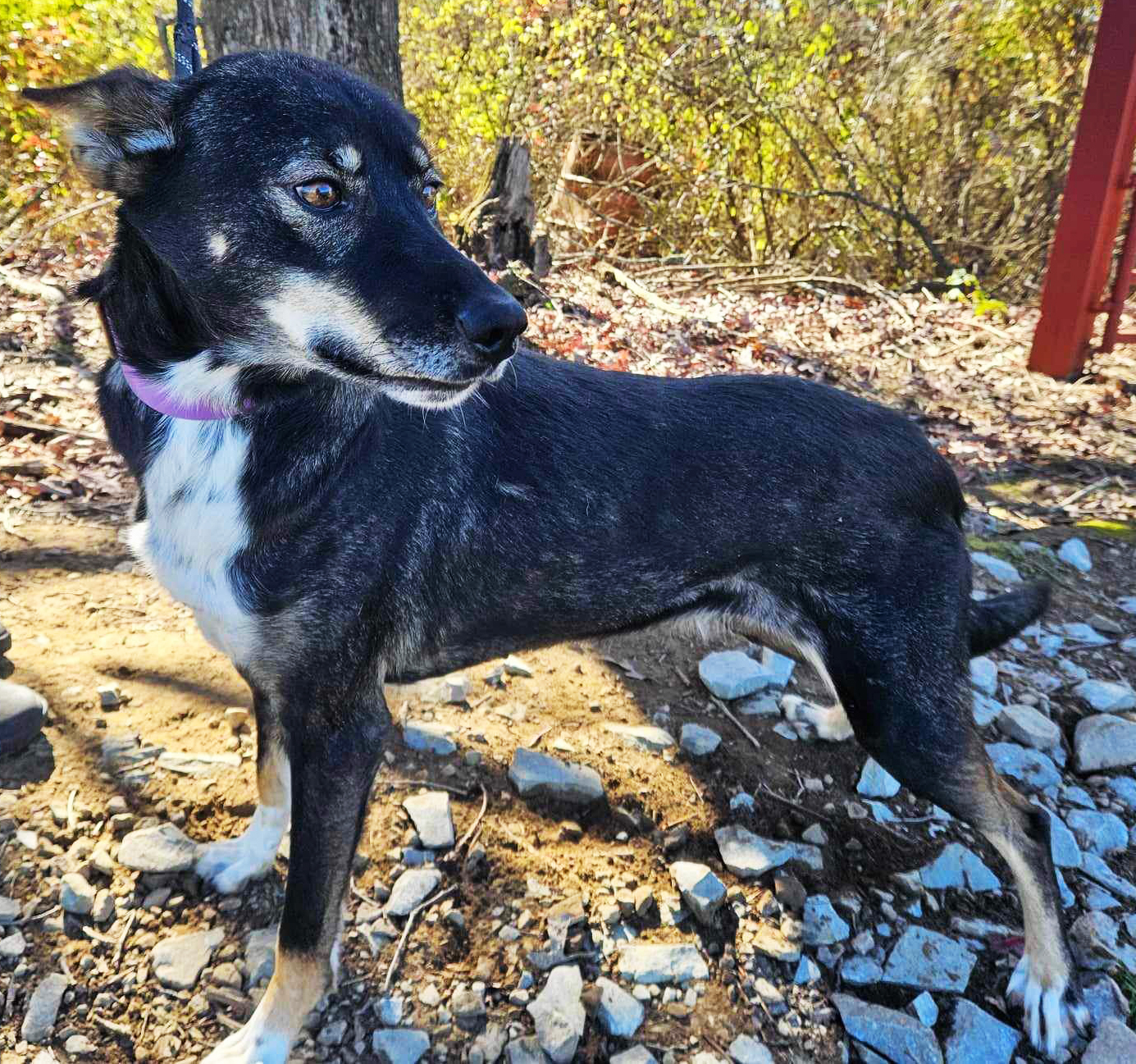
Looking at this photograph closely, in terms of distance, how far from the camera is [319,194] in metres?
2.18

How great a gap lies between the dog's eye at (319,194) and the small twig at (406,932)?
189 centimetres

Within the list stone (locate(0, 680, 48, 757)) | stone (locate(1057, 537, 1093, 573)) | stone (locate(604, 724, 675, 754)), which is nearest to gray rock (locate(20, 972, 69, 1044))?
stone (locate(0, 680, 48, 757))

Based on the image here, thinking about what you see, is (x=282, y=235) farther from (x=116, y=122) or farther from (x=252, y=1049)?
(x=252, y=1049)

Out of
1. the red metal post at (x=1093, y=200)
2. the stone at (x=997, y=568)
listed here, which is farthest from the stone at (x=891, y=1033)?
the red metal post at (x=1093, y=200)

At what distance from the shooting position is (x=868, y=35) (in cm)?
919

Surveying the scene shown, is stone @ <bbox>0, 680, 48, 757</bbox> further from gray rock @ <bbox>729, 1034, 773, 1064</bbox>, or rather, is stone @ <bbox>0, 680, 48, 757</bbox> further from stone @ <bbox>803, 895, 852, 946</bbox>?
stone @ <bbox>803, 895, 852, 946</bbox>

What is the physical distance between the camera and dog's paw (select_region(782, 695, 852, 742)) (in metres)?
3.43

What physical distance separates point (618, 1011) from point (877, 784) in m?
1.29

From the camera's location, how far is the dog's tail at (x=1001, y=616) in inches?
113

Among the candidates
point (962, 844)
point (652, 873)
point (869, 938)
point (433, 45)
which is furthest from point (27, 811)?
point (433, 45)

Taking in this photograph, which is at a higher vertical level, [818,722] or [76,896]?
[76,896]

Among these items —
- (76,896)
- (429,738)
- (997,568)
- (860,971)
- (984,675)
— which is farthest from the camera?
(997,568)

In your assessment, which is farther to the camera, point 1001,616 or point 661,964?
point 1001,616

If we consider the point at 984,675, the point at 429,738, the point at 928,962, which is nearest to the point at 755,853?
the point at 928,962
